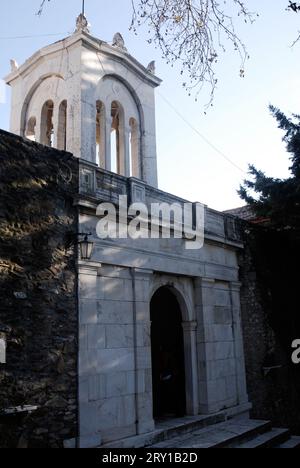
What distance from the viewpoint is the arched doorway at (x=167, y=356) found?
8602mm

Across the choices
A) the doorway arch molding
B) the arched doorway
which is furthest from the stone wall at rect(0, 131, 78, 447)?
the arched doorway

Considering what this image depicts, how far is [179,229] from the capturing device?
8758mm

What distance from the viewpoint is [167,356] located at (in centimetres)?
881

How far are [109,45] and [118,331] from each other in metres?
7.03

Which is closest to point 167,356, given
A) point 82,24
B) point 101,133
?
point 101,133

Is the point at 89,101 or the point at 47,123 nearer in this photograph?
the point at 89,101

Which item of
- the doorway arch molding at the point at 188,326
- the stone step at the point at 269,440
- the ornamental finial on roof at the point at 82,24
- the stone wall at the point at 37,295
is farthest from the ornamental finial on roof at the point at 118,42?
the stone step at the point at 269,440

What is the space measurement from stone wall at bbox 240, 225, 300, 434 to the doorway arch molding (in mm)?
1995

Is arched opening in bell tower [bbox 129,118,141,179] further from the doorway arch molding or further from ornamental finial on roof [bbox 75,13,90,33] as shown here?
the doorway arch molding

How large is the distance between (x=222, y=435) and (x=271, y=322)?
4093 mm

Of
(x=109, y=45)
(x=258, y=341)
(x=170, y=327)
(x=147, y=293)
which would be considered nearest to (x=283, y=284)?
(x=258, y=341)

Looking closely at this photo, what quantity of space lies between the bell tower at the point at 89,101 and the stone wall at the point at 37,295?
10.4 ft

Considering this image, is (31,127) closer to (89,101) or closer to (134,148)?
(89,101)

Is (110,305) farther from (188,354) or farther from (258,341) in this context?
(258,341)
